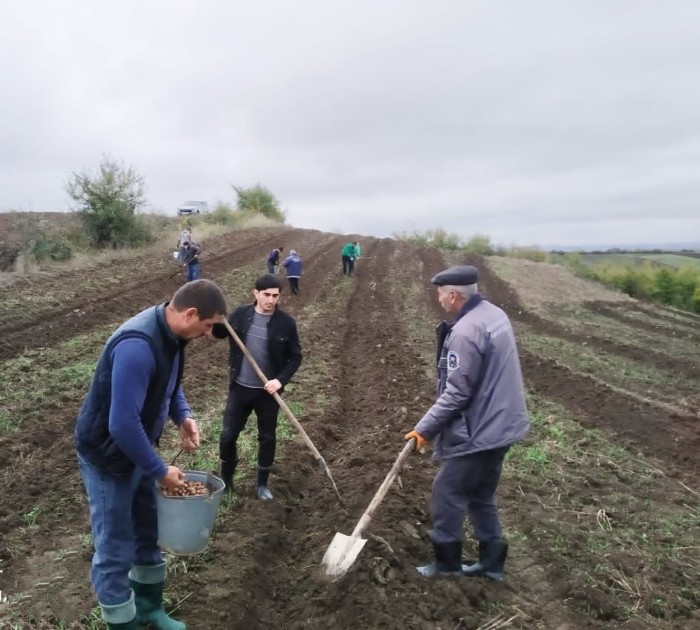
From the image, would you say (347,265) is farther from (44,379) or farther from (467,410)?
(467,410)

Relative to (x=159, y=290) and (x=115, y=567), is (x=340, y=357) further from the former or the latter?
(x=115, y=567)

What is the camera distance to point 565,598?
3836 millimetres

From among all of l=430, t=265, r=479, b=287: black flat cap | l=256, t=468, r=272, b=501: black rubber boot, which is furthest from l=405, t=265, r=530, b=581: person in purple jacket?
l=256, t=468, r=272, b=501: black rubber boot

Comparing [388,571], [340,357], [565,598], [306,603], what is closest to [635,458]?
[565,598]

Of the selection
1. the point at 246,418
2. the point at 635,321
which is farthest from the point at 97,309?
the point at 635,321

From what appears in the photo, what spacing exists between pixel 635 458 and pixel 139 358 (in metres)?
5.63

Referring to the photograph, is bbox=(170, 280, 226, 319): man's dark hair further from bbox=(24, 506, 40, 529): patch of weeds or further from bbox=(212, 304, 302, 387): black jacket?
bbox=(24, 506, 40, 529): patch of weeds

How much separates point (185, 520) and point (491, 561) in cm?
195

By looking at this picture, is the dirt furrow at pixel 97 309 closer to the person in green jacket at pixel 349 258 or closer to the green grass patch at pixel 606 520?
the person in green jacket at pixel 349 258

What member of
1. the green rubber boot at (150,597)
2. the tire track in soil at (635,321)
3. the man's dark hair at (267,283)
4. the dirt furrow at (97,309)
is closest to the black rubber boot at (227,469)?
the man's dark hair at (267,283)

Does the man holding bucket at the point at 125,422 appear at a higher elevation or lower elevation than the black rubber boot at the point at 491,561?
higher

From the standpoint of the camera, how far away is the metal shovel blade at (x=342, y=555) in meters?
3.74

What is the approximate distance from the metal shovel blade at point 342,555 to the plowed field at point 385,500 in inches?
2.5

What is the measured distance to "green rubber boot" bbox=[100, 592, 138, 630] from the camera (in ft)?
9.21
